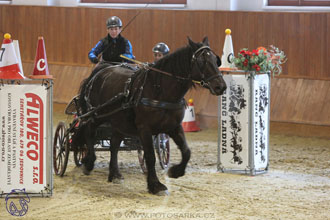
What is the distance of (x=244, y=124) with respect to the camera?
350 inches

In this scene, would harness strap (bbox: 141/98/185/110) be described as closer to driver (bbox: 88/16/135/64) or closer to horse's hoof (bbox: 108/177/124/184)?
horse's hoof (bbox: 108/177/124/184)

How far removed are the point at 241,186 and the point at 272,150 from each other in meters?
2.85

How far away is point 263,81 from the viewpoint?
9.02 m

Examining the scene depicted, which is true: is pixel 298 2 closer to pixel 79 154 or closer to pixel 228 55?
pixel 228 55

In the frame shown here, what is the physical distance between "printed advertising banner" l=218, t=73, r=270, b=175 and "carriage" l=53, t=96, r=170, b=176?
81 centimetres

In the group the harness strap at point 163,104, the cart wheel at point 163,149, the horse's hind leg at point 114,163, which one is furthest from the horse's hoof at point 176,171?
the cart wheel at point 163,149

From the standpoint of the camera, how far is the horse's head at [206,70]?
7314 mm

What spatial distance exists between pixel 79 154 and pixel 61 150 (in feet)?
2.04

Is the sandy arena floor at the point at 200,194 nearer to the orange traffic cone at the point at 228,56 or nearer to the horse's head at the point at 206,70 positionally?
the horse's head at the point at 206,70

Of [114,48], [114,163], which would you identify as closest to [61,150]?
[114,163]

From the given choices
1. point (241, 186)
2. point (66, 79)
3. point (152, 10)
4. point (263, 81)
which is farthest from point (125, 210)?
point (66, 79)

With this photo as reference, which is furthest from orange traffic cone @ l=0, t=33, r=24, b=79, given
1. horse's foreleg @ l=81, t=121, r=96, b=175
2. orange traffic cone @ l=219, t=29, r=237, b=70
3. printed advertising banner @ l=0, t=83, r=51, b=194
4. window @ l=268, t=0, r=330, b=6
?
window @ l=268, t=0, r=330, b=6

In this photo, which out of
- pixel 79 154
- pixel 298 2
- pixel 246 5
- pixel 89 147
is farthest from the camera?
pixel 246 5

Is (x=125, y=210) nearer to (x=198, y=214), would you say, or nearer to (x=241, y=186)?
(x=198, y=214)
